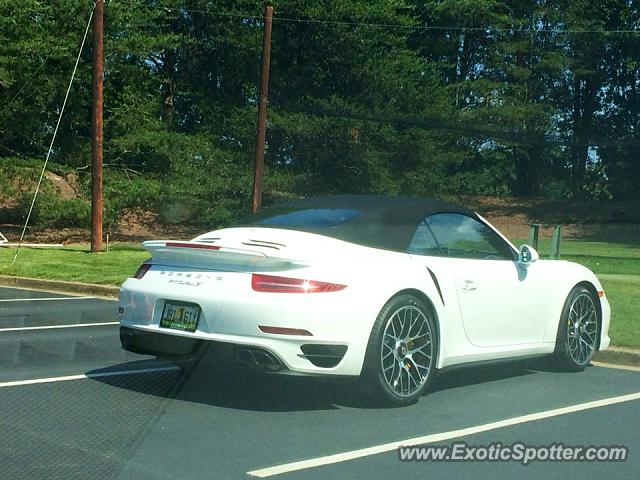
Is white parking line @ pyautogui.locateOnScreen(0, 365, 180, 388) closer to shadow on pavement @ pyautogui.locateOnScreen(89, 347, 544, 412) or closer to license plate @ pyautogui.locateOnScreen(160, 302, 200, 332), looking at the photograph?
shadow on pavement @ pyautogui.locateOnScreen(89, 347, 544, 412)

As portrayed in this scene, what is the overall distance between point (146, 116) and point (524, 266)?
30.0m

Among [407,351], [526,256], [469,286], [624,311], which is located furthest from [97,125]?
[407,351]

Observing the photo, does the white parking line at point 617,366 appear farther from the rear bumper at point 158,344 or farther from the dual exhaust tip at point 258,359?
the rear bumper at point 158,344

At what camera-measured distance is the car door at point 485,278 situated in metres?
7.25

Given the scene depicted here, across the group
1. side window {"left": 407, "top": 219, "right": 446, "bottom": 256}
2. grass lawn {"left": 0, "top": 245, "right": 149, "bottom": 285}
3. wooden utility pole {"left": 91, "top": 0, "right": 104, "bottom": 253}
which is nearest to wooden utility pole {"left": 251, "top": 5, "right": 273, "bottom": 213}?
grass lawn {"left": 0, "top": 245, "right": 149, "bottom": 285}

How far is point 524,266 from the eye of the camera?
7.87 meters

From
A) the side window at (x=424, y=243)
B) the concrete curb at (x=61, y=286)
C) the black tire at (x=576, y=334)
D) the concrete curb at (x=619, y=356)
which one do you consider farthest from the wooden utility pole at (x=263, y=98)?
the side window at (x=424, y=243)

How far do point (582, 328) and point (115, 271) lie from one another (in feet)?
35.2

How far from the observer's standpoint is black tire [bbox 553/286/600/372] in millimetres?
8172

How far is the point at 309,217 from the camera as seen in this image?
738cm

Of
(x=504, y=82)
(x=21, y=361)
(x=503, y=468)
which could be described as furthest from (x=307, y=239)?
(x=504, y=82)

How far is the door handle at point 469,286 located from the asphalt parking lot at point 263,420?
814 mm

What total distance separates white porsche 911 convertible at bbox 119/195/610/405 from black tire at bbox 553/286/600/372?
0.10 meters

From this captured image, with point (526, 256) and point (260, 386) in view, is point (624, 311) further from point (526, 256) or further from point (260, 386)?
point (260, 386)
